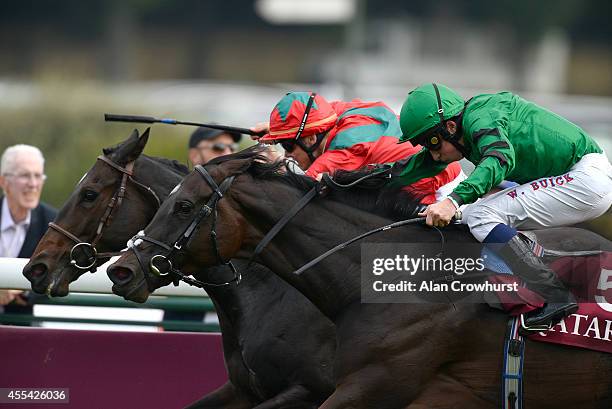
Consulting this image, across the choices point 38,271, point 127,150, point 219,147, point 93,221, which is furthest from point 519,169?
point 219,147

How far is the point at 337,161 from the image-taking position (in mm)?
5418

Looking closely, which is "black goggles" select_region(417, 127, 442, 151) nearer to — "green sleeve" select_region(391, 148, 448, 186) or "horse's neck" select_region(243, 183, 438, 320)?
"green sleeve" select_region(391, 148, 448, 186)

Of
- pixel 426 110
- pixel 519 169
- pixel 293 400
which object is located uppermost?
pixel 426 110

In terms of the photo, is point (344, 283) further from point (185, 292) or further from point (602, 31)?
point (602, 31)

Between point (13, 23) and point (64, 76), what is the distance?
22157 mm

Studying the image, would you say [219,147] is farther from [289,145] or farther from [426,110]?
[426,110]

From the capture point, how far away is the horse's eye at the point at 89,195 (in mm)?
5602

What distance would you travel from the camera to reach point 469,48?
118ft

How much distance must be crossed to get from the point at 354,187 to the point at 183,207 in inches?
30.0

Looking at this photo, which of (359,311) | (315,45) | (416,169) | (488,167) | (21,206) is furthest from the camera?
(315,45)

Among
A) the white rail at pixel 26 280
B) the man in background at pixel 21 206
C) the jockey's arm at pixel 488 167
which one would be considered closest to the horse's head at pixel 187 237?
the jockey's arm at pixel 488 167

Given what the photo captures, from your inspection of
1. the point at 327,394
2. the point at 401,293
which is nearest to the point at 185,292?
the point at 327,394

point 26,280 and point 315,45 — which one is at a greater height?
point 26,280

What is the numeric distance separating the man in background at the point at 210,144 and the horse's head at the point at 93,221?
173cm
